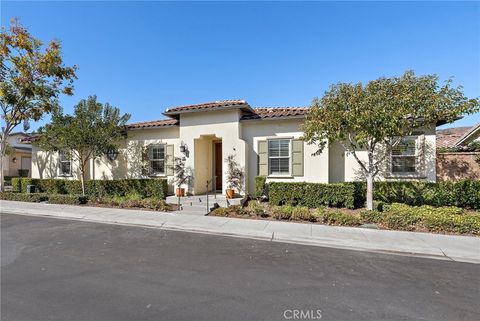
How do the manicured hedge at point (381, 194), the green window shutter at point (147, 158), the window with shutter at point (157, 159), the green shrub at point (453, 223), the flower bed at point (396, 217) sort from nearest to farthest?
1. the green shrub at point (453, 223)
2. the flower bed at point (396, 217)
3. the manicured hedge at point (381, 194)
4. the window with shutter at point (157, 159)
5. the green window shutter at point (147, 158)

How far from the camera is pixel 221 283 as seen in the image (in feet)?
12.8

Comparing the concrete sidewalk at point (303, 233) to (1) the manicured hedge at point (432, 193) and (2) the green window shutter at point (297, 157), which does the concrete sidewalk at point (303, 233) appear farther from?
(2) the green window shutter at point (297, 157)

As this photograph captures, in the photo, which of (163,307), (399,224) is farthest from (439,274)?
(163,307)

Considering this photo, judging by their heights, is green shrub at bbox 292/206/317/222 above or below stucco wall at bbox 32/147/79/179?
below

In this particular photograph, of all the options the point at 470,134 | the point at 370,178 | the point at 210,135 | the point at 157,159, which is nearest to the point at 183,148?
the point at 210,135

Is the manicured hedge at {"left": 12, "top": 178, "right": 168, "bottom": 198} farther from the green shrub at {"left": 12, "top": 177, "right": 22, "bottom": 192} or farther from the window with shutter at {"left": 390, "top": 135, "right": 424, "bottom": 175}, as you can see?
the window with shutter at {"left": 390, "top": 135, "right": 424, "bottom": 175}

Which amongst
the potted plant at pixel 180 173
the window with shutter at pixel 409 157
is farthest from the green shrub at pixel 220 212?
the window with shutter at pixel 409 157

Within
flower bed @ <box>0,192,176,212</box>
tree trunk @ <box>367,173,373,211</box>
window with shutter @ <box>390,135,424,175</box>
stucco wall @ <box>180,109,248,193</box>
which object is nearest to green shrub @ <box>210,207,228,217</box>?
flower bed @ <box>0,192,176,212</box>

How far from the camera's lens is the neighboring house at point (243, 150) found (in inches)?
404

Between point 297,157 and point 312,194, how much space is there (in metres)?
1.96

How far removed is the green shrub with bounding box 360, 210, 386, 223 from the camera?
7.44 metres

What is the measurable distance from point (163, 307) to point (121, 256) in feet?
8.04

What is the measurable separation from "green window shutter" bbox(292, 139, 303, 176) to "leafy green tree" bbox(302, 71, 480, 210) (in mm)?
2587

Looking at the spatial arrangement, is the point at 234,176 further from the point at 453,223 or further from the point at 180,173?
the point at 453,223
